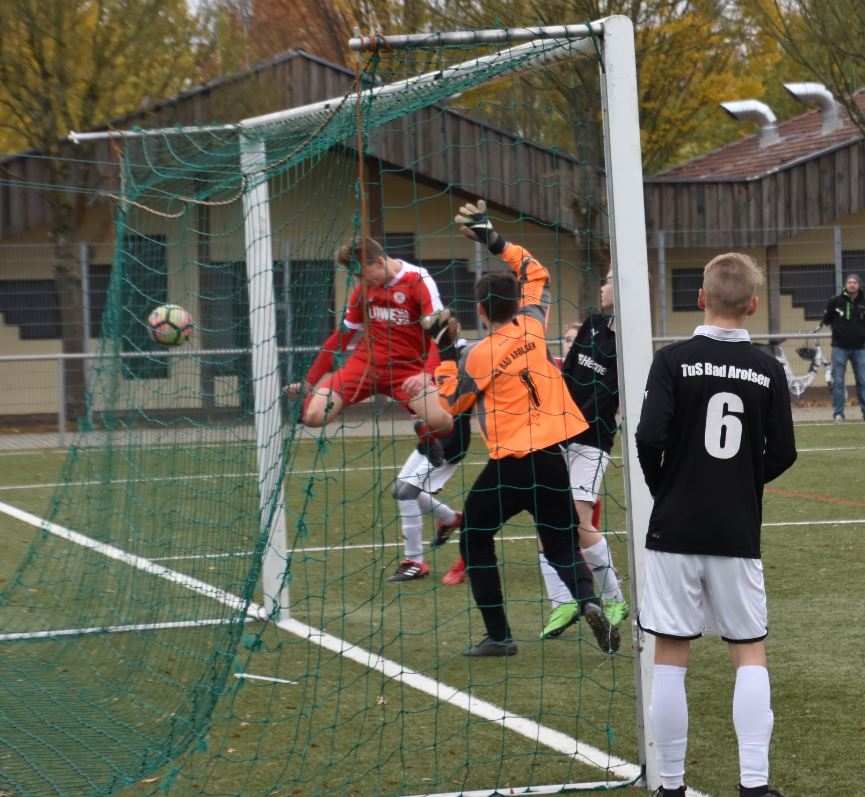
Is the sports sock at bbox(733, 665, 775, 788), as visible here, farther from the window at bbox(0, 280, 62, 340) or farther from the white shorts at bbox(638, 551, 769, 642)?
the window at bbox(0, 280, 62, 340)

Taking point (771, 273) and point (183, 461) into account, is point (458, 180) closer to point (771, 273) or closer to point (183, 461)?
point (771, 273)

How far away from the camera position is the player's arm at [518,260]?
5949 millimetres

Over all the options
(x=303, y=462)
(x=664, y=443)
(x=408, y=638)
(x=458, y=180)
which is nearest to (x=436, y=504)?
(x=408, y=638)

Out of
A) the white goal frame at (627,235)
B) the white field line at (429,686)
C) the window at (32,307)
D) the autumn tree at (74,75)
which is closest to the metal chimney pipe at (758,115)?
the autumn tree at (74,75)

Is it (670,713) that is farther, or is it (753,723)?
(670,713)

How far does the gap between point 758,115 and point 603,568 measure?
70.6 ft

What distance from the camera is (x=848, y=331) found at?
721 inches

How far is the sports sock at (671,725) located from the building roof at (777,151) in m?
19.3

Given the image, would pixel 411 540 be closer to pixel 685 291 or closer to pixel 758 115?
pixel 685 291

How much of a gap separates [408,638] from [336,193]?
218 cm

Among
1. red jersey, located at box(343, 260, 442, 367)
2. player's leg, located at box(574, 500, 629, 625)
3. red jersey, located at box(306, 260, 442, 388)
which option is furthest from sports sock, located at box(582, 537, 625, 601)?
red jersey, located at box(343, 260, 442, 367)

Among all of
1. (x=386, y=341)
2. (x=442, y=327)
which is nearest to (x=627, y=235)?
(x=442, y=327)

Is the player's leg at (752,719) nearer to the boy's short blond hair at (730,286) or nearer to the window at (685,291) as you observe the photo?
the boy's short blond hair at (730,286)

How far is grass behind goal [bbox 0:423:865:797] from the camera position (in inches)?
188
